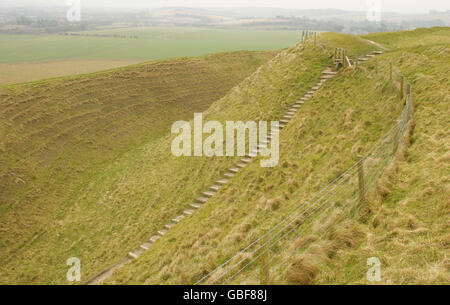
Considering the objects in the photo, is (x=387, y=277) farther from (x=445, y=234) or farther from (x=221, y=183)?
(x=221, y=183)

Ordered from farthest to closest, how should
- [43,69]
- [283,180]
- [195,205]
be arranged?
[43,69] → [195,205] → [283,180]

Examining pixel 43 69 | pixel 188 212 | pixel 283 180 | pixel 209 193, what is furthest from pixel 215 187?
pixel 43 69

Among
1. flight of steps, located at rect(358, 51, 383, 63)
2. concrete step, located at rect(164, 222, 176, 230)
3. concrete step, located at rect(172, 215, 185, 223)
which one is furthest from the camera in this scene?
flight of steps, located at rect(358, 51, 383, 63)

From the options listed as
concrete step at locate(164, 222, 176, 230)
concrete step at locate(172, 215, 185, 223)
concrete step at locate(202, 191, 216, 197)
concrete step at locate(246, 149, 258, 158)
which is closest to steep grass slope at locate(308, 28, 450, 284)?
concrete step at locate(246, 149, 258, 158)

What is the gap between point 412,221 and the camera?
780 cm

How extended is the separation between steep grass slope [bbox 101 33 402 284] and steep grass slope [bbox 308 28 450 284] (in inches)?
85.7

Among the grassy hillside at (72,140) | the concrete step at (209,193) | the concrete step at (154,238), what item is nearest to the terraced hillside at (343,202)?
the concrete step at (154,238)

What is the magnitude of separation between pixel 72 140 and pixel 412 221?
29911 mm

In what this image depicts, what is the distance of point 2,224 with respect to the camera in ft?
74.3

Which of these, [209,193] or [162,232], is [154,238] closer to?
[162,232]

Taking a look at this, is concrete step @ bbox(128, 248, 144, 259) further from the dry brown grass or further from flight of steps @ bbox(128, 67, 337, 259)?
the dry brown grass

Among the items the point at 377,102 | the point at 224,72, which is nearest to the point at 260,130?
the point at 377,102

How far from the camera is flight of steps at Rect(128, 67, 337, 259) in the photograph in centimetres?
1662
